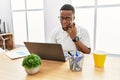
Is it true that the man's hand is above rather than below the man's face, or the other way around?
below

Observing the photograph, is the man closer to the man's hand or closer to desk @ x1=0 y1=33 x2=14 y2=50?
the man's hand

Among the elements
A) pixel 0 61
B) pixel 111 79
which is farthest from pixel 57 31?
pixel 111 79

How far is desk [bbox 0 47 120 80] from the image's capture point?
978 mm

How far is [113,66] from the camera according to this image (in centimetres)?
115

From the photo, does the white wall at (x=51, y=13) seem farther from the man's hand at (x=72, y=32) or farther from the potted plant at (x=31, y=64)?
the potted plant at (x=31, y=64)

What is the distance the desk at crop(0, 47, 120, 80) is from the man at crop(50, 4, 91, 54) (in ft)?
1.18

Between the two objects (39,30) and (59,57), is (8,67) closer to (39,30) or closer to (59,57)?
(59,57)

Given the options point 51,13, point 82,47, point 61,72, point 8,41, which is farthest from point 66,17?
point 8,41

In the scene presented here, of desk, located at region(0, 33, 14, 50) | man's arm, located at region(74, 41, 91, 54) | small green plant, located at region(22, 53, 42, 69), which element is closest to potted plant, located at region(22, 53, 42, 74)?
small green plant, located at region(22, 53, 42, 69)

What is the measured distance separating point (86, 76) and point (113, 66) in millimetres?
293

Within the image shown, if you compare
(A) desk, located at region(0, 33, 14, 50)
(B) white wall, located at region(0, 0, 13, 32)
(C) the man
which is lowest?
(A) desk, located at region(0, 33, 14, 50)

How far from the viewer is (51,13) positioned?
2.98 meters

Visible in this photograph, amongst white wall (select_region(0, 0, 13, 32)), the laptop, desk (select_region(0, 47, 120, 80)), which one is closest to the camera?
desk (select_region(0, 47, 120, 80))

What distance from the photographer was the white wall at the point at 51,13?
9.47 ft
